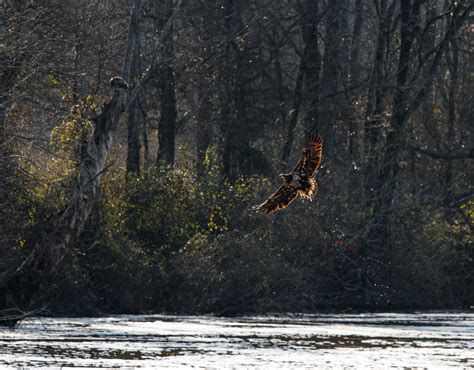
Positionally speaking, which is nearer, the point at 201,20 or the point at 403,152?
the point at 403,152

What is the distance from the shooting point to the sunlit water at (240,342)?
20.0 metres

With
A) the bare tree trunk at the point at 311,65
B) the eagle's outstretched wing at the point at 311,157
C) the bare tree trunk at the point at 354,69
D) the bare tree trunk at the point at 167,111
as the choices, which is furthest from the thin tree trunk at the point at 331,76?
the eagle's outstretched wing at the point at 311,157

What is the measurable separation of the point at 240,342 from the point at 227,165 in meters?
15.4

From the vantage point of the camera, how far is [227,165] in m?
38.3

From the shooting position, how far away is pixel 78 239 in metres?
29.7

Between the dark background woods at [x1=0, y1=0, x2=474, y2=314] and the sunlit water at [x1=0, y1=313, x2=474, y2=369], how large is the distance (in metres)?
1.53

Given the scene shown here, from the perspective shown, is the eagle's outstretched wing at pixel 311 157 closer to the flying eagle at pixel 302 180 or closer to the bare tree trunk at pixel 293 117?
the flying eagle at pixel 302 180

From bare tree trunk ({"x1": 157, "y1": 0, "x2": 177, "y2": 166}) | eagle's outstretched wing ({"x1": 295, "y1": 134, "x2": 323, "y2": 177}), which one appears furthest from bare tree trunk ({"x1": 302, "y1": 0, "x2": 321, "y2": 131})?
eagle's outstretched wing ({"x1": 295, "y1": 134, "x2": 323, "y2": 177})

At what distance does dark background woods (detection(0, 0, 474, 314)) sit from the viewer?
2809 centimetres

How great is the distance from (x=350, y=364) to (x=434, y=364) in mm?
1220

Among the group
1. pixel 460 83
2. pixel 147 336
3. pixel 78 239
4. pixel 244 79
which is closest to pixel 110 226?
pixel 78 239

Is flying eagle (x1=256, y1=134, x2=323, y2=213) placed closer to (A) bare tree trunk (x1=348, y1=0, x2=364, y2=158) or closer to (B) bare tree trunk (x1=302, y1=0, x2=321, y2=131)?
(B) bare tree trunk (x1=302, y1=0, x2=321, y2=131)

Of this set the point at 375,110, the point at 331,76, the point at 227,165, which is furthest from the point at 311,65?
the point at 227,165

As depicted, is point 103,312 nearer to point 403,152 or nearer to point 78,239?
point 78,239
